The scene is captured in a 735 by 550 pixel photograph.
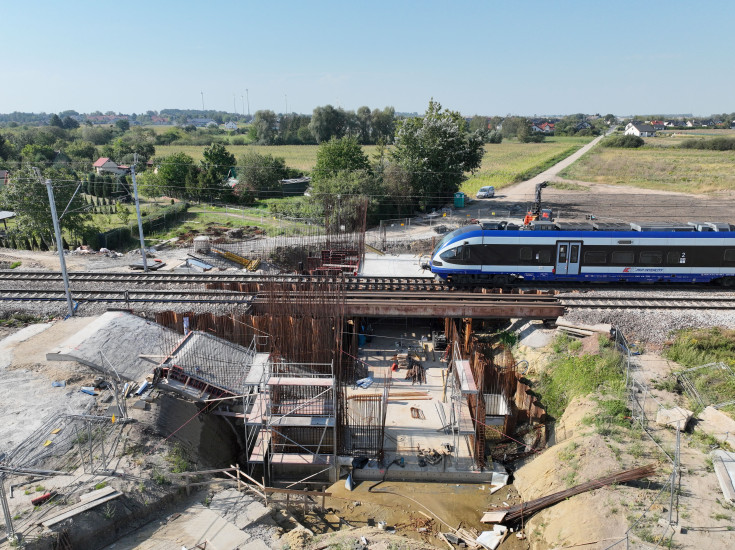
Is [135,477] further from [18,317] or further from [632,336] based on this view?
[632,336]

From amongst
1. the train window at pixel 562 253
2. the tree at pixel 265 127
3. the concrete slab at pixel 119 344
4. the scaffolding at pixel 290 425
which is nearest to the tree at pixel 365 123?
the tree at pixel 265 127

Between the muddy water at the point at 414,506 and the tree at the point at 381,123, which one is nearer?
the muddy water at the point at 414,506

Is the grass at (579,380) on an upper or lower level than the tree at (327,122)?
lower

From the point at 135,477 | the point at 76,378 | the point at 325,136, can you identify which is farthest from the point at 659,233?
the point at 325,136

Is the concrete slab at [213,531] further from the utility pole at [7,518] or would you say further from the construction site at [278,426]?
the utility pole at [7,518]

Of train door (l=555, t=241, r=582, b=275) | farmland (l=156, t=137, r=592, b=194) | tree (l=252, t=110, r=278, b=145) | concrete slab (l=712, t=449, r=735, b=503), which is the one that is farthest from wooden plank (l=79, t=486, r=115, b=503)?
tree (l=252, t=110, r=278, b=145)

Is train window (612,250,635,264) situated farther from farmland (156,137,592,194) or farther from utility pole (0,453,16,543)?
farmland (156,137,592,194)
